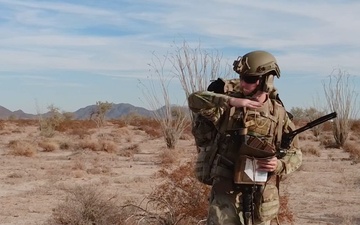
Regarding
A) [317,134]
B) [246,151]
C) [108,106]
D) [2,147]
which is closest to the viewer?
[246,151]

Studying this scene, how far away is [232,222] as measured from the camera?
365cm

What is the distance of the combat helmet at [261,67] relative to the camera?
141 inches

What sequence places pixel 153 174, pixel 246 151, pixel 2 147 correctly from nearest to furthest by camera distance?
pixel 246 151, pixel 153 174, pixel 2 147

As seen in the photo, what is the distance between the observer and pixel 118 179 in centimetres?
1443

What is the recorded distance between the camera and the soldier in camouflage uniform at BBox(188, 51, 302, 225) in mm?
3584

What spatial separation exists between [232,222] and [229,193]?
162 mm

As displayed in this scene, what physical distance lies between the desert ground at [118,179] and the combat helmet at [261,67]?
4.56 meters

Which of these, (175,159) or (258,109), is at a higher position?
(258,109)

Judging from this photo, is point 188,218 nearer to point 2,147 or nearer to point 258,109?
point 258,109

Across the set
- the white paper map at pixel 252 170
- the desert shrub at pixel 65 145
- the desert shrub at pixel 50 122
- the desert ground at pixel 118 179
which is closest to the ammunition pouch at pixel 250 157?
the white paper map at pixel 252 170

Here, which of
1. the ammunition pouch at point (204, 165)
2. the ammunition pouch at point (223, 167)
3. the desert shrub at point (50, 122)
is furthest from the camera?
the desert shrub at point (50, 122)

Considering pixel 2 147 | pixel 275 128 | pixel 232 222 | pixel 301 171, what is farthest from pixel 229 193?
pixel 2 147

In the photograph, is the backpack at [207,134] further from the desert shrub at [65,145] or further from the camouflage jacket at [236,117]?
the desert shrub at [65,145]


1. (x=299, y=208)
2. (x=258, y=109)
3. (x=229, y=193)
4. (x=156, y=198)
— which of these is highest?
(x=258, y=109)
